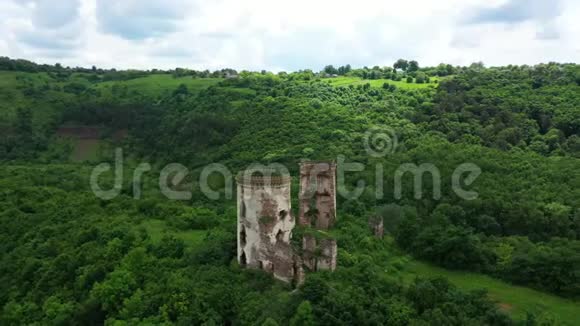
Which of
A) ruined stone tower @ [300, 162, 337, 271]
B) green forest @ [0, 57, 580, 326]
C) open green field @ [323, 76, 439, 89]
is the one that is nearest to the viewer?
green forest @ [0, 57, 580, 326]

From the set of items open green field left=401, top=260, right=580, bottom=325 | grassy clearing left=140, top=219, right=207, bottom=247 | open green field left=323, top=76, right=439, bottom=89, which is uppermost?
open green field left=323, top=76, right=439, bottom=89

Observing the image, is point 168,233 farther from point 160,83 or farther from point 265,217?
point 160,83

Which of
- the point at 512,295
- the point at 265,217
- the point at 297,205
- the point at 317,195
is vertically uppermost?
the point at 317,195

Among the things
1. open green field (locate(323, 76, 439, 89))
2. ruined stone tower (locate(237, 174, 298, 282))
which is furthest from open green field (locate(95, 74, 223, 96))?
ruined stone tower (locate(237, 174, 298, 282))

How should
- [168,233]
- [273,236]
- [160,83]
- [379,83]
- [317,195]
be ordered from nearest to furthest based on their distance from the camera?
[273,236] → [317,195] → [168,233] → [379,83] → [160,83]

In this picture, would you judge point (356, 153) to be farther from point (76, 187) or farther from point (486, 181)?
point (76, 187)
